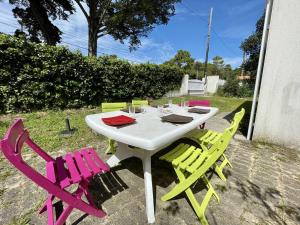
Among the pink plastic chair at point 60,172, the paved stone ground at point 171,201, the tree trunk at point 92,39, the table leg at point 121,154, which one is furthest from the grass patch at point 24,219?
the tree trunk at point 92,39

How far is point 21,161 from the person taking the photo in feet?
3.68

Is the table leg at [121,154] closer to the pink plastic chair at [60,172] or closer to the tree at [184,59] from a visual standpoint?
the pink plastic chair at [60,172]

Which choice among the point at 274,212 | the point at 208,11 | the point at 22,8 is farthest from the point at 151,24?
the point at 274,212

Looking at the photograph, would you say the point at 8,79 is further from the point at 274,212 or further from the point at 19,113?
the point at 274,212

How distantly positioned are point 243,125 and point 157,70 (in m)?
5.98

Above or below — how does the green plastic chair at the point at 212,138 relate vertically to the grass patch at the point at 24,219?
above

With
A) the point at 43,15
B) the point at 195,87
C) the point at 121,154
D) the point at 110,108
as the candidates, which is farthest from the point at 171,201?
the point at 43,15

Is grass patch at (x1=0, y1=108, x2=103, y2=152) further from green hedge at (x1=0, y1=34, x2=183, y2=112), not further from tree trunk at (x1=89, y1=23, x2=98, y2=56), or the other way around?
tree trunk at (x1=89, y1=23, x2=98, y2=56)

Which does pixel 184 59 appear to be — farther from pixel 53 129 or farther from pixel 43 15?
pixel 53 129

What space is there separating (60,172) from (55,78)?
4.85 m

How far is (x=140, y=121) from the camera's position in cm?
215

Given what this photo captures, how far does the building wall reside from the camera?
10.9 feet

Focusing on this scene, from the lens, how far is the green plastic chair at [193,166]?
1694 mm

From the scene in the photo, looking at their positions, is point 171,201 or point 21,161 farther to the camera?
point 171,201
